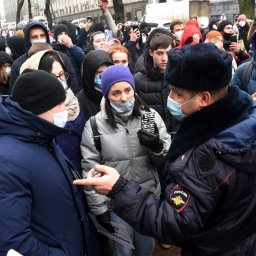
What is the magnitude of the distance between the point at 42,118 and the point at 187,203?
2.74 ft

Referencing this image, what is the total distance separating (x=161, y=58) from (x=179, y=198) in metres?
2.23

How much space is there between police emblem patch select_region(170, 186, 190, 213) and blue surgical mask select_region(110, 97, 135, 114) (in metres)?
1.14

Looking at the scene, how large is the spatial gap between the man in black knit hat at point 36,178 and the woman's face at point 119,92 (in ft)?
2.02

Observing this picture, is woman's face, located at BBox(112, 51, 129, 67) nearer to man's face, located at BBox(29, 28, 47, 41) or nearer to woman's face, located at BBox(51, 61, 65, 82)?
woman's face, located at BBox(51, 61, 65, 82)

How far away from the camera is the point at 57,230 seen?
1723 mm

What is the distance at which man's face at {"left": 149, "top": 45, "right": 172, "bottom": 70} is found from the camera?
3342mm

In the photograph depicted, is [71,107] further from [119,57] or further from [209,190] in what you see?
[209,190]

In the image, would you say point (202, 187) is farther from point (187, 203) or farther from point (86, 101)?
point (86, 101)

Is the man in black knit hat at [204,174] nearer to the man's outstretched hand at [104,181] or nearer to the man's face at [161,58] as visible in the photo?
the man's outstretched hand at [104,181]

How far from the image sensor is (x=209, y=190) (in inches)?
52.6

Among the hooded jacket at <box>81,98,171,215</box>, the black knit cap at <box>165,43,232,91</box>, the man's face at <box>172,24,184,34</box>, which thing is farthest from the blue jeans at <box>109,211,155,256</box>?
the man's face at <box>172,24,184,34</box>

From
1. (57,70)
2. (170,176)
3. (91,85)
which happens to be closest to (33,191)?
(170,176)

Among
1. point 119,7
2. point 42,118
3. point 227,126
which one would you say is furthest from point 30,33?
point 119,7

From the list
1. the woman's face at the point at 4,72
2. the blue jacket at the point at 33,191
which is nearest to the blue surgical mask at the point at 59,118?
the blue jacket at the point at 33,191
